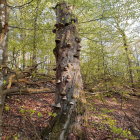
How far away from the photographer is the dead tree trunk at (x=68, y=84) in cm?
257

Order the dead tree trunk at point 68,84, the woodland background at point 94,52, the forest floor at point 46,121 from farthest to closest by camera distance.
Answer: the woodland background at point 94,52 → the dead tree trunk at point 68,84 → the forest floor at point 46,121

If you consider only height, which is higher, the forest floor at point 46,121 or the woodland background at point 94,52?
the woodland background at point 94,52

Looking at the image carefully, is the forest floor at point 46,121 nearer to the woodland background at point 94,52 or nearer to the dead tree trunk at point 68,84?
the woodland background at point 94,52

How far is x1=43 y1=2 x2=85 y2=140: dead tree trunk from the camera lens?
257cm

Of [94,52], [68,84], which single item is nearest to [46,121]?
[68,84]

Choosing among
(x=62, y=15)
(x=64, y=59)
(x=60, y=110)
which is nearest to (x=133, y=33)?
(x=62, y=15)

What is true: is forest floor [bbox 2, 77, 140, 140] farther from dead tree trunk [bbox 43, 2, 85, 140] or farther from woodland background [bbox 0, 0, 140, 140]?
dead tree trunk [bbox 43, 2, 85, 140]

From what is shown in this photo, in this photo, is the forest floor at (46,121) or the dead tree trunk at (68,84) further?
the dead tree trunk at (68,84)

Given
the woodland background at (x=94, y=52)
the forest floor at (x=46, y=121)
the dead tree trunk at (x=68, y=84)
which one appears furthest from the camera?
the woodland background at (x=94, y=52)

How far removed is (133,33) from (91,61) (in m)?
6.22

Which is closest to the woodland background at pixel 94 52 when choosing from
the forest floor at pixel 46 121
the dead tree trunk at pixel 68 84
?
the forest floor at pixel 46 121

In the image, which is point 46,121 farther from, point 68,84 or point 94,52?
point 94,52

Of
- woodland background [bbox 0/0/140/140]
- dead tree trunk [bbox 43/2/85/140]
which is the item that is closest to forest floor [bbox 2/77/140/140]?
woodland background [bbox 0/0/140/140]

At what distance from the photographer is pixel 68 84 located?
277 cm
